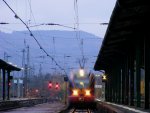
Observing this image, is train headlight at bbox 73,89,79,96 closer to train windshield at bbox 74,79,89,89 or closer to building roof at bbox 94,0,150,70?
train windshield at bbox 74,79,89,89

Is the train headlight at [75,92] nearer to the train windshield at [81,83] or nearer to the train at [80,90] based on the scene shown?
the train at [80,90]

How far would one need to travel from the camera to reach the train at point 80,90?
146ft

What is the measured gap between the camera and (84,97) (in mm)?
44562

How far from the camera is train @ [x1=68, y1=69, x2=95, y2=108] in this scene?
4459 cm

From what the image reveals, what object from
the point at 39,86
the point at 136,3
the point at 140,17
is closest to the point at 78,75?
the point at 140,17

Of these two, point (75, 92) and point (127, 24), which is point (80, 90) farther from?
point (127, 24)

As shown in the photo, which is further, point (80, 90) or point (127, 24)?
point (80, 90)

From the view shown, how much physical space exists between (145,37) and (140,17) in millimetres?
1993

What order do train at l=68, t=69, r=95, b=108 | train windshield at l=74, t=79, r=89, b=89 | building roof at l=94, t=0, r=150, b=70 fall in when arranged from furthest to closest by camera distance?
train windshield at l=74, t=79, r=89, b=89 → train at l=68, t=69, r=95, b=108 → building roof at l=94, t=0, r=150, b=70

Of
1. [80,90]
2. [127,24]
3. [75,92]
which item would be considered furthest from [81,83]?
[127,24]

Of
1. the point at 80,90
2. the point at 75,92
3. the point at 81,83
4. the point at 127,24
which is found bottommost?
the point at 75,92

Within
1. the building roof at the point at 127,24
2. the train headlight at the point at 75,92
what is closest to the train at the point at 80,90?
the train headlight at the point at 75,92

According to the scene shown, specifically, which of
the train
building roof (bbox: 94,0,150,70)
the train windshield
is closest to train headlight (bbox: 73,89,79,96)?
the train

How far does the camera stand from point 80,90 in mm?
44562
